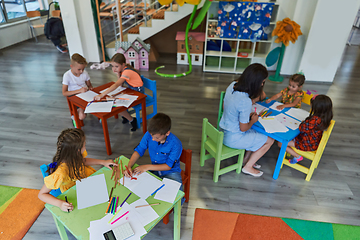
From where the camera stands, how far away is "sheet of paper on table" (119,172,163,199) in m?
1.57

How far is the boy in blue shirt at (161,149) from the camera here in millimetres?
1710

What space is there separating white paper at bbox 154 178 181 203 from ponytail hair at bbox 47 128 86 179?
0.57 meters

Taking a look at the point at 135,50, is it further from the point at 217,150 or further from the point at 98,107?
the point at 217,150

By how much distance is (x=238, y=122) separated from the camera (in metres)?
2.29

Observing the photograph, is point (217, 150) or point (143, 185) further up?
point (143, 185)

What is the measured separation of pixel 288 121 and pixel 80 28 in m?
4.87

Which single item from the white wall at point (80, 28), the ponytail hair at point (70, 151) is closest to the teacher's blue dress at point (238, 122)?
the ponytail hair at point (70, 151)

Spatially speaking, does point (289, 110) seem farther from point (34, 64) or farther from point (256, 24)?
point (34, 64)

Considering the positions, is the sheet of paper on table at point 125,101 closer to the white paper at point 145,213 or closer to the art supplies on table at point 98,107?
the art supplies on table at point 98,107

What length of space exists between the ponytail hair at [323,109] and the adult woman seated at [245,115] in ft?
1.61

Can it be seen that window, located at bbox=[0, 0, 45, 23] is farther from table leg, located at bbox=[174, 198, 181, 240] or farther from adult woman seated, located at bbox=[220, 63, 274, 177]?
table leg, located at bbox=[174, 198, 181, 240]

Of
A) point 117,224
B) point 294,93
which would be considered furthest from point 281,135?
point 117,224

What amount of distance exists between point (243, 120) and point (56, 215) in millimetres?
1599

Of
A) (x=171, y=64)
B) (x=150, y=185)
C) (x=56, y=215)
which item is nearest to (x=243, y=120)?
(x=150, y=185)
